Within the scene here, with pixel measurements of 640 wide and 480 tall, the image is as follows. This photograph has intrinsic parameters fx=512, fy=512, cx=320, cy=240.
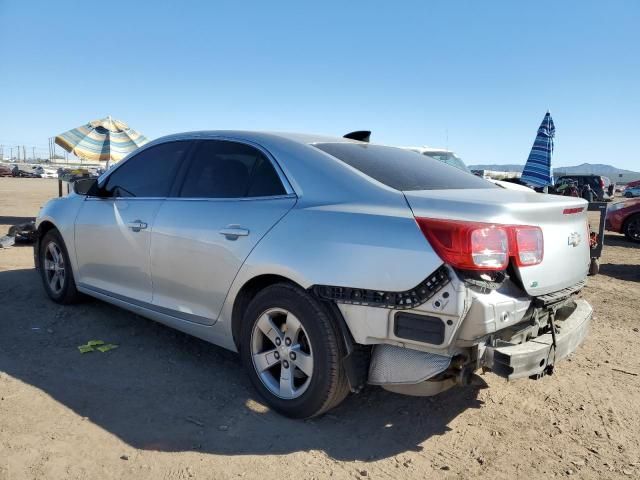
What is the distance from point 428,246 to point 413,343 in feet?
1.55

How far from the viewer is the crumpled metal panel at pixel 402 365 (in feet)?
8.01

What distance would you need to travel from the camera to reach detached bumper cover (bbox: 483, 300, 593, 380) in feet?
7.95

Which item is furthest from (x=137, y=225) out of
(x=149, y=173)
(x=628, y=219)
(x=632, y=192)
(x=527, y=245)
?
(x=632, y=192)

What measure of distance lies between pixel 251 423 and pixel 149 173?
2145mm

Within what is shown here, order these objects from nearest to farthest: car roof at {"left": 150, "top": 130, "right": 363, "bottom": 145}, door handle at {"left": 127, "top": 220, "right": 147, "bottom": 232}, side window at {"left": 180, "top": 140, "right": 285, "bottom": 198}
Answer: side window at {"left": 180, "top": 140, "right": 285, "bottom": 198} < car roof at {"left": 150, "top": 130, "right": 363, "bottom": 145} < door handle at {"left": 127, "top": 220, "right": 147, "bottom": 232}

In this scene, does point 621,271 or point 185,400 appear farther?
point 621,271

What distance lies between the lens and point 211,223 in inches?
127

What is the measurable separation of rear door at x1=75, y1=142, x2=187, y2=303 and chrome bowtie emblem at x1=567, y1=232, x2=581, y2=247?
8.71 ft

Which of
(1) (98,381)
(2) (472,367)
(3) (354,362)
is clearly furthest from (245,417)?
(2) (472,367)

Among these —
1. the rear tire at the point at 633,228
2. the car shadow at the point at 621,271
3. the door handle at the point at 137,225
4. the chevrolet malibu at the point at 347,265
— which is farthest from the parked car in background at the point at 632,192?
the door handle at the point at 137,225

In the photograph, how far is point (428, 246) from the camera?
7.75 ft

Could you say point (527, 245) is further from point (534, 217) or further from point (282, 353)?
point (282, 353)

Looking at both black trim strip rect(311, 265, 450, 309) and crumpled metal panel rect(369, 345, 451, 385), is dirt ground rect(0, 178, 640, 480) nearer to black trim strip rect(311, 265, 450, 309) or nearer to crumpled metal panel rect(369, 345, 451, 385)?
crumpled metal panel rect(369, 345, 451, 385)

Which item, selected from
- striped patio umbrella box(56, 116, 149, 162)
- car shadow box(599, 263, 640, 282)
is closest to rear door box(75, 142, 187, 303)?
car shadow box(599, 263, 640, 282)
